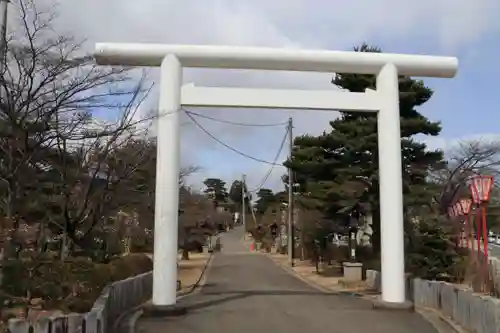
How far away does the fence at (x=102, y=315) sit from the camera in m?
6.41

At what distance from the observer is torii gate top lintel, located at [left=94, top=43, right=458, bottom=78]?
13391 millimetres

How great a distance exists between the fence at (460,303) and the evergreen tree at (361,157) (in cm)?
722

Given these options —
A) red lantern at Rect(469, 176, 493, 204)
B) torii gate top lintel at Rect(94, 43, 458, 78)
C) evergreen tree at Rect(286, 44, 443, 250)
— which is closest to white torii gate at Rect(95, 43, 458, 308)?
torii gate top lintel at Rect(94, 43, 458, 78)

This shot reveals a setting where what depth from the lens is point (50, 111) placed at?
1015 cm

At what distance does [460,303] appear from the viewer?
10883 millimetres

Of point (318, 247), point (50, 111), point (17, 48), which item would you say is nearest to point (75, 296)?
point (50, 111)

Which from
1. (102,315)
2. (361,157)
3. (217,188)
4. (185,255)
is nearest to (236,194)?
(217,188)

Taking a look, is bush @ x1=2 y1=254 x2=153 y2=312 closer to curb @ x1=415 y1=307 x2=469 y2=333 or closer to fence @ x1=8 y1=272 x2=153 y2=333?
fence @ x1=8 y1=272 x2=153 y2=333

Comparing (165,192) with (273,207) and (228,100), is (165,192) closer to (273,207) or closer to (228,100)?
(228,100)

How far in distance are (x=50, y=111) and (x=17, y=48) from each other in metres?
1.45

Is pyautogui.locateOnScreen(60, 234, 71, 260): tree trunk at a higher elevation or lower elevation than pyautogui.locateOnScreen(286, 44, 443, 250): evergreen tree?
lower

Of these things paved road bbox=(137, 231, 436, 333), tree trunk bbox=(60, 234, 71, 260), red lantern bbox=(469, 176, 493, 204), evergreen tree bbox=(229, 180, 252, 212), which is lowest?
paved road bbox=(137, 231, 436, 333)

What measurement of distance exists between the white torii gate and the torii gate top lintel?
0.07 feet

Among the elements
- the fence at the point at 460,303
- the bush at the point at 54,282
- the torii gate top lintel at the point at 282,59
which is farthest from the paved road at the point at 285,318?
the torii gate top lintel at the point at 282,59
